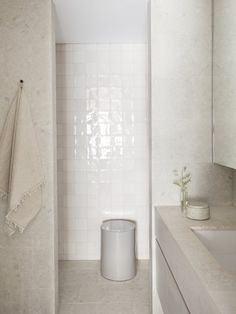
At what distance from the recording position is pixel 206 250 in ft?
3.53

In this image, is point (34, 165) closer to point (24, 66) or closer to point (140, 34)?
point (24, 66)

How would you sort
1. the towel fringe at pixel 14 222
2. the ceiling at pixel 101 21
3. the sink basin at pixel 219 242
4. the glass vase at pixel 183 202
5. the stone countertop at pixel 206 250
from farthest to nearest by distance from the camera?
1. the ceiling at pixel 101 21
2. the towel fringe at pixel 14 222
3. the glass vase at pixel 183 202
4. the sink basin at pixel 219 242
5. the stone countertop at pixel 206 250

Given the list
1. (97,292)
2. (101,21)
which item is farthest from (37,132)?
(97,292)

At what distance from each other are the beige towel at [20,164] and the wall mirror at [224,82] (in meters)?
1.15

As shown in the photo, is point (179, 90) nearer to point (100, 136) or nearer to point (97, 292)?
point (100, 136)

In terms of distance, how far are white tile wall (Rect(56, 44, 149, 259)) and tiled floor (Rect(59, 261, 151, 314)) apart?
1.18 ft

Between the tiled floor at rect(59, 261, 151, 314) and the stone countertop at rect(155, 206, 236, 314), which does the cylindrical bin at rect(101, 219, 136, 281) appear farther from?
the stone countertop at rect(155, 206, 236, 314)

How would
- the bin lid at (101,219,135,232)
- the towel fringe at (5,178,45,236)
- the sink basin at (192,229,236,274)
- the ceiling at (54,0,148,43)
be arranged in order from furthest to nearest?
the bin lid at (101,219,135,232) → the ceiling at (54,0,148,43) → the towel fringe at (5,178,45,236) → the sink basin at (192,229,236,274)

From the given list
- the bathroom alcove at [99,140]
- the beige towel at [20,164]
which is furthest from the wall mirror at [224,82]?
the beige towel at [20,164]

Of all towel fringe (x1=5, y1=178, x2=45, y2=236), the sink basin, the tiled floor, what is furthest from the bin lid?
the sink basin

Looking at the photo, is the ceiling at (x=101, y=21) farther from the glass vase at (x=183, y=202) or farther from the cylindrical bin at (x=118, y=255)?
the cylindrical bin at (x=118, y=255)

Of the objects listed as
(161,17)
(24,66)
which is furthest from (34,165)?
(161,17)

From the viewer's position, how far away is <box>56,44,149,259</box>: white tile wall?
8.51 ft

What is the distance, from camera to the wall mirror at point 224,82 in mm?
1399
